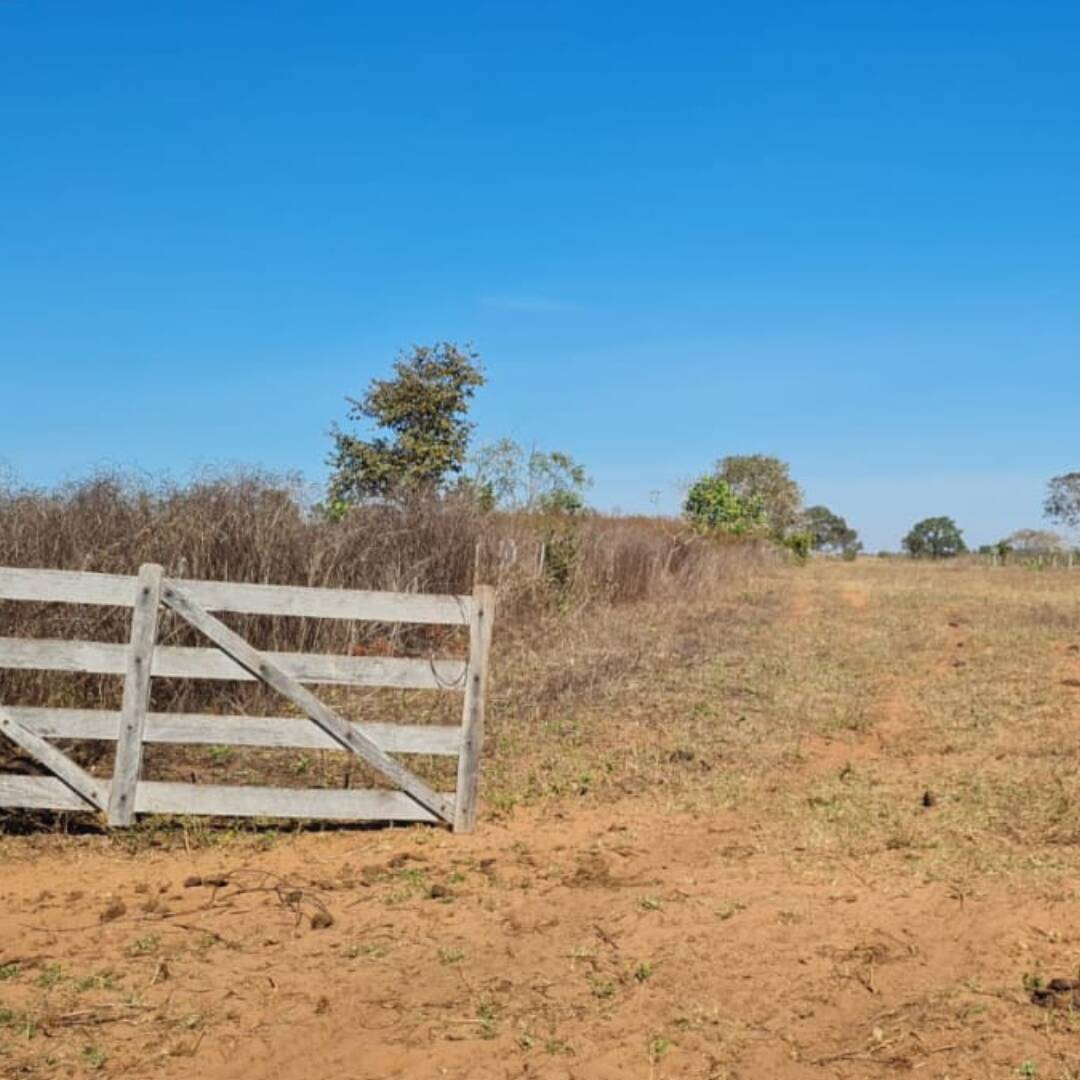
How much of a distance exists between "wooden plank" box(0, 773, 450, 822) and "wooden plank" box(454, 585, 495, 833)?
232 millimetres

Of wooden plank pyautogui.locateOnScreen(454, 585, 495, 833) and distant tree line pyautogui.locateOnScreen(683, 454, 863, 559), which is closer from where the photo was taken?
wooden plank pyautogui.locateOnScreen(454, 585, 495, 833)

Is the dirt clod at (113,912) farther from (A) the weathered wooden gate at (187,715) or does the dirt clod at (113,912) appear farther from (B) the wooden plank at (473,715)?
(B) the wooden plank at (473,715)

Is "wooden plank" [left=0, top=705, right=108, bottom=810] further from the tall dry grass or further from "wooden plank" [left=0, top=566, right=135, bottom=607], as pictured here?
the tall dry grass

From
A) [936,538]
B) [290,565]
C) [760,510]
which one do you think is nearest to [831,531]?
[936,538]

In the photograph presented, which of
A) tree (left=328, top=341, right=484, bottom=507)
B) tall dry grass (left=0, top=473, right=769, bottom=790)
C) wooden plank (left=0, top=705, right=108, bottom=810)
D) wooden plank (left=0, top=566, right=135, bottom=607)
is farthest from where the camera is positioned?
tree (left=328, top=341, right=484, bottom=507)

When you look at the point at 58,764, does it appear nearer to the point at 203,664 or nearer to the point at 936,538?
the point at 203,664

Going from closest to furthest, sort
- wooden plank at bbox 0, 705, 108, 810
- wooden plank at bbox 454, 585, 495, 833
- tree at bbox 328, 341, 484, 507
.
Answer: wooden plank at bbox 0, 705, 108, 810 → wooden plank at bbox 454, 585, 495, 833 → tree at bbox 328, 341, 484, 507

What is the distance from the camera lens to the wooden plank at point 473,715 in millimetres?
6695

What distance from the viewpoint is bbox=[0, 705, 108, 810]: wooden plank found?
6.31 meters

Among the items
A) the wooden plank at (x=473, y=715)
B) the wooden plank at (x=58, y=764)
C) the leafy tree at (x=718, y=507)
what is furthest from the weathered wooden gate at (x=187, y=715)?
the leafy tree at (x=718, y=507)

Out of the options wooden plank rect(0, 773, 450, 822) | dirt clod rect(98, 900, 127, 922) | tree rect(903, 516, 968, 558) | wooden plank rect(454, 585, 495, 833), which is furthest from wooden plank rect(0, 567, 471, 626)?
tree rect(903, 516, 968, 558)

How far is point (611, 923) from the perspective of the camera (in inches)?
204

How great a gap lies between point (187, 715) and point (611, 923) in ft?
9.50

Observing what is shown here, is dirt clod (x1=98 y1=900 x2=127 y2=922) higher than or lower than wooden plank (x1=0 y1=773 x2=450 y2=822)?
lower
